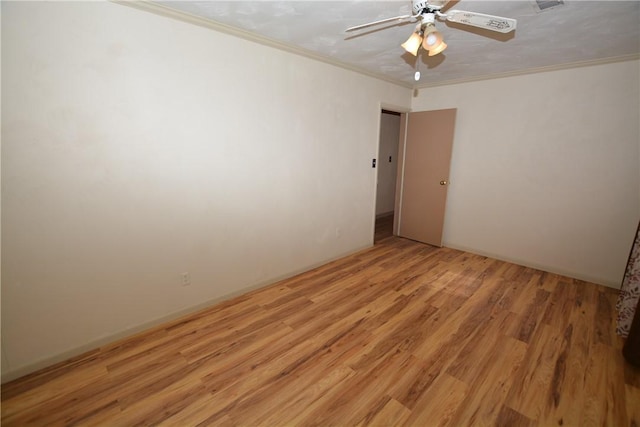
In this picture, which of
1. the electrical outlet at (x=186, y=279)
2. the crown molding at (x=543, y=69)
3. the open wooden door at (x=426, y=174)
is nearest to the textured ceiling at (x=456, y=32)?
the crown molding at (x=543, y=69)

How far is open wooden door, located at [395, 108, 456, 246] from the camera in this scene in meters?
4.10

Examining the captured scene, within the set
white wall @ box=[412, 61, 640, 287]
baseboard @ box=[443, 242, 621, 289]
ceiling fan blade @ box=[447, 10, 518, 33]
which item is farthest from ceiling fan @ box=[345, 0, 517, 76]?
baseboard @ box=[443, 242, 621, 289]

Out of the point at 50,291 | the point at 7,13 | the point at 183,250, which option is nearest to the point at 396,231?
the point at 183,250

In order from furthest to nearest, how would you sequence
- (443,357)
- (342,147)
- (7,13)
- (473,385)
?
(342,147) → (443,357) → (473,385) → (7,13)

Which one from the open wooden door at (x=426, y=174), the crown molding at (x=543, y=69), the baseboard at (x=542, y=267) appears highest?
the crown molding at (x=543, y=69)

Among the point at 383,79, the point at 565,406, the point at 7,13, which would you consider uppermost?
the point at 383,79

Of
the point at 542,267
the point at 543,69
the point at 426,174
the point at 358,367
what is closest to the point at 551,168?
the point at 543,69

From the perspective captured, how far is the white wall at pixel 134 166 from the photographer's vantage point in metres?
1.67

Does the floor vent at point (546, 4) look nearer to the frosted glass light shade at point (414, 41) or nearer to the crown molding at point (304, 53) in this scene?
the frosted glass light shade at point (414, 41)

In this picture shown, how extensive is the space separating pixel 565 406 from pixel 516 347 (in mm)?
511

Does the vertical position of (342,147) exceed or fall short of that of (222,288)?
it exceeds it

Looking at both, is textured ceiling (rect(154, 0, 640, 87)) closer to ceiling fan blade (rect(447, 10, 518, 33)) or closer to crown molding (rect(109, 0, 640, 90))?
crown molding (rect(109, 0, 640, 90))

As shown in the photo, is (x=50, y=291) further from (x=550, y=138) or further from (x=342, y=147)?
(x=550, y=138)

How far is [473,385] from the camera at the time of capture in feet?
5.86
